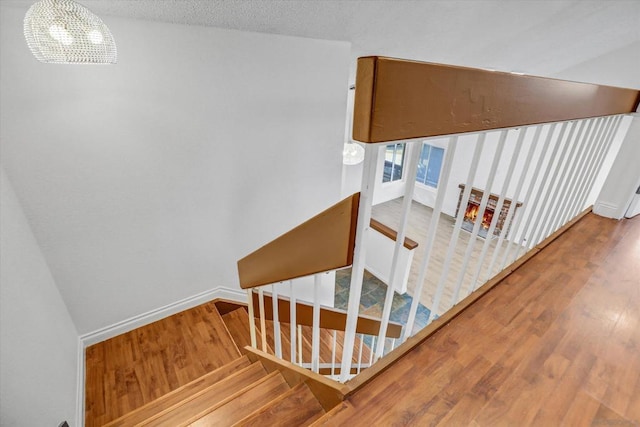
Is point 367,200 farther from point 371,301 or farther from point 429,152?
point 429,152

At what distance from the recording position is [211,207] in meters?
2.28

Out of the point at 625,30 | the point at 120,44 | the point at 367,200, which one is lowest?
the point at 367,200

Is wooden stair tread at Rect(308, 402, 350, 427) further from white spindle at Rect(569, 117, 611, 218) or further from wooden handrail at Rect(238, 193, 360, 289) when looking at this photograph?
white spindle at Rect(569, 117, 611, 218)

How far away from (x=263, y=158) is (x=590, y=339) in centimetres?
215

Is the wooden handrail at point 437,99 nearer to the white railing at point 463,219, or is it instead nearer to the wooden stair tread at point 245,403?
the white railing at point 463,219

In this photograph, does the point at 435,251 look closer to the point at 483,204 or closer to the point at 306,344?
the point at 306,344

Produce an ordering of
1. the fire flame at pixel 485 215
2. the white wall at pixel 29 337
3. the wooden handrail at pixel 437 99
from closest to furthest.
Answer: the wooden handrail at pixel 437 99
the white wall at pixel 29 337
the fire flame at pixel 485 215

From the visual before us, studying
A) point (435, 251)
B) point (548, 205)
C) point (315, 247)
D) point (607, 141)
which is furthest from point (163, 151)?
point (435, 251)

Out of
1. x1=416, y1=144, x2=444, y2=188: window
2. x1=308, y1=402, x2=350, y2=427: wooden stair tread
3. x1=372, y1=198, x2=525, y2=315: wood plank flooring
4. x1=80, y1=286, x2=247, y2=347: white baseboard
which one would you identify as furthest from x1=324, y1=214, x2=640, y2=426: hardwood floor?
x1=416, y1=144, x2=444, y2=188: window

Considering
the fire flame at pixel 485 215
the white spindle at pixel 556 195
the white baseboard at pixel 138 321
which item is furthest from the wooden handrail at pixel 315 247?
the fire flame at pixel 485 215

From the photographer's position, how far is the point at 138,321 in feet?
7.63

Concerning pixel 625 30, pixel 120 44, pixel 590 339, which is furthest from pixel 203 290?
pixel 625 30

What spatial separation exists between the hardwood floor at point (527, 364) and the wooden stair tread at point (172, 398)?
4.30 ft

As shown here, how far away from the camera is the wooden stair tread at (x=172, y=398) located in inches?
61.1
